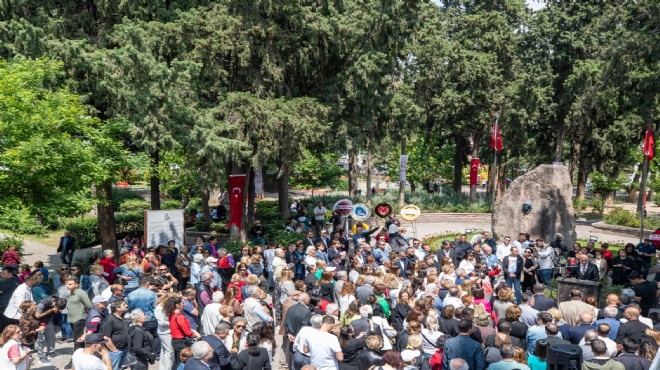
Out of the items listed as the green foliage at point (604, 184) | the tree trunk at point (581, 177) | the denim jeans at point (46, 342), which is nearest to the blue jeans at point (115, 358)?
the denim jeans at point (46, 342)

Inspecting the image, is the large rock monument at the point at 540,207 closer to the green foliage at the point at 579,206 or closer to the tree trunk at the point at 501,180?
the green foliage at the point at 579,206

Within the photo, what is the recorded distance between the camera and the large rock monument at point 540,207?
67.8ft

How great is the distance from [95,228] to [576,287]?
814 inches

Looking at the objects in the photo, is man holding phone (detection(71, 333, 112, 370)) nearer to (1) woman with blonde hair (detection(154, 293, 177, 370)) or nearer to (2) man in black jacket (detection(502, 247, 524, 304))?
(1) woman with blonde hair (detection(154, 293, 177, 370))

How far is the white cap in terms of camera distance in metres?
7.80

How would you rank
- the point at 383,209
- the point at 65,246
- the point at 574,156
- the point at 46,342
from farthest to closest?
the point at 574,156 → the point at 383,209 → the point at 65,246 → the point at 46,342

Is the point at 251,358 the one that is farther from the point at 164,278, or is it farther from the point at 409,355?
the point at 164,278

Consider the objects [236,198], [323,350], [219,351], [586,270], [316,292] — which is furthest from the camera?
[236,198]

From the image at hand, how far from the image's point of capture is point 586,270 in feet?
46.2

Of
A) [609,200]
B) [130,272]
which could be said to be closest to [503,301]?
[130,272]

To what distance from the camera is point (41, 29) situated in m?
18.2

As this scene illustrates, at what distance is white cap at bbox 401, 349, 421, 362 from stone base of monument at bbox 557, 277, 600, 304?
6522 mm

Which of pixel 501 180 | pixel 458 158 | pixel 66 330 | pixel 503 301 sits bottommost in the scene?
pixel 66 330

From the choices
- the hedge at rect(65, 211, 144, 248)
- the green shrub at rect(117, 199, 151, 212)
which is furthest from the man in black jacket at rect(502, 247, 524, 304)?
the green shrub at rect(117, 199, 151, 212)
